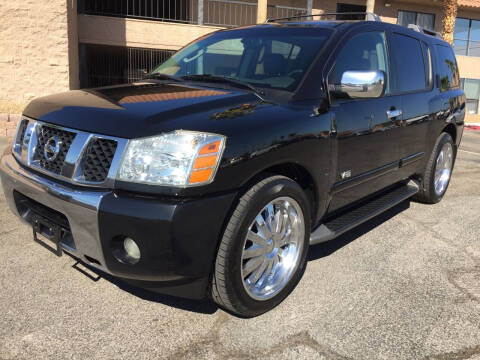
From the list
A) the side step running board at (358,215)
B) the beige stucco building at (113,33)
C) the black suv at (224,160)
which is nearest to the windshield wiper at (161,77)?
the black suv at (224,160)

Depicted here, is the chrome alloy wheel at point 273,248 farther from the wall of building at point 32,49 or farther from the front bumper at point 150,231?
the wall of building at point 32,49

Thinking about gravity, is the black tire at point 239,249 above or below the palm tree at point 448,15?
below

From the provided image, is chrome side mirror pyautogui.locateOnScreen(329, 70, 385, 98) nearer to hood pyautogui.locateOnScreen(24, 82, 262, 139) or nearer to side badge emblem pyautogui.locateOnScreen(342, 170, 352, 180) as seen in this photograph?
side badge emblem pyautogui.locateOnScreen(342, 170, 352, 180)

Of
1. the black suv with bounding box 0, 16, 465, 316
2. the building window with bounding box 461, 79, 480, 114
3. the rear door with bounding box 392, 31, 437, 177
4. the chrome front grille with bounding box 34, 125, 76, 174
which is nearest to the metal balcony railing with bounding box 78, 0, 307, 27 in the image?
the building window with bounding box 461, 79, 480, 114

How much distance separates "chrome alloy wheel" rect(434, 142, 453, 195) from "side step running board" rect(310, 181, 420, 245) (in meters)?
0.72

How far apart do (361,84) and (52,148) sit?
202 centimetres

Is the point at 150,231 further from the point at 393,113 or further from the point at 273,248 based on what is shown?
the point at 393,113

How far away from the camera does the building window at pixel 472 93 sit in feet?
79.9

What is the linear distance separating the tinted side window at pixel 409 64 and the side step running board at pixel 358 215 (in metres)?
1.03

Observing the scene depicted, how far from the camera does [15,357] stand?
7.32ft

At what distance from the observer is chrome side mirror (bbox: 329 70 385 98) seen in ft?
9.68

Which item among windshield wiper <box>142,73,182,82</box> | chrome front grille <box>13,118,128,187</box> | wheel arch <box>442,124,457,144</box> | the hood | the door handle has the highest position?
windshield wiper <box>142,73,182,82</box>

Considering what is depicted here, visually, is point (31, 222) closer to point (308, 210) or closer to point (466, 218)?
point (308, 210)

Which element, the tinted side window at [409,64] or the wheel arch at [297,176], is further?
the tinted side window at [409,64]
